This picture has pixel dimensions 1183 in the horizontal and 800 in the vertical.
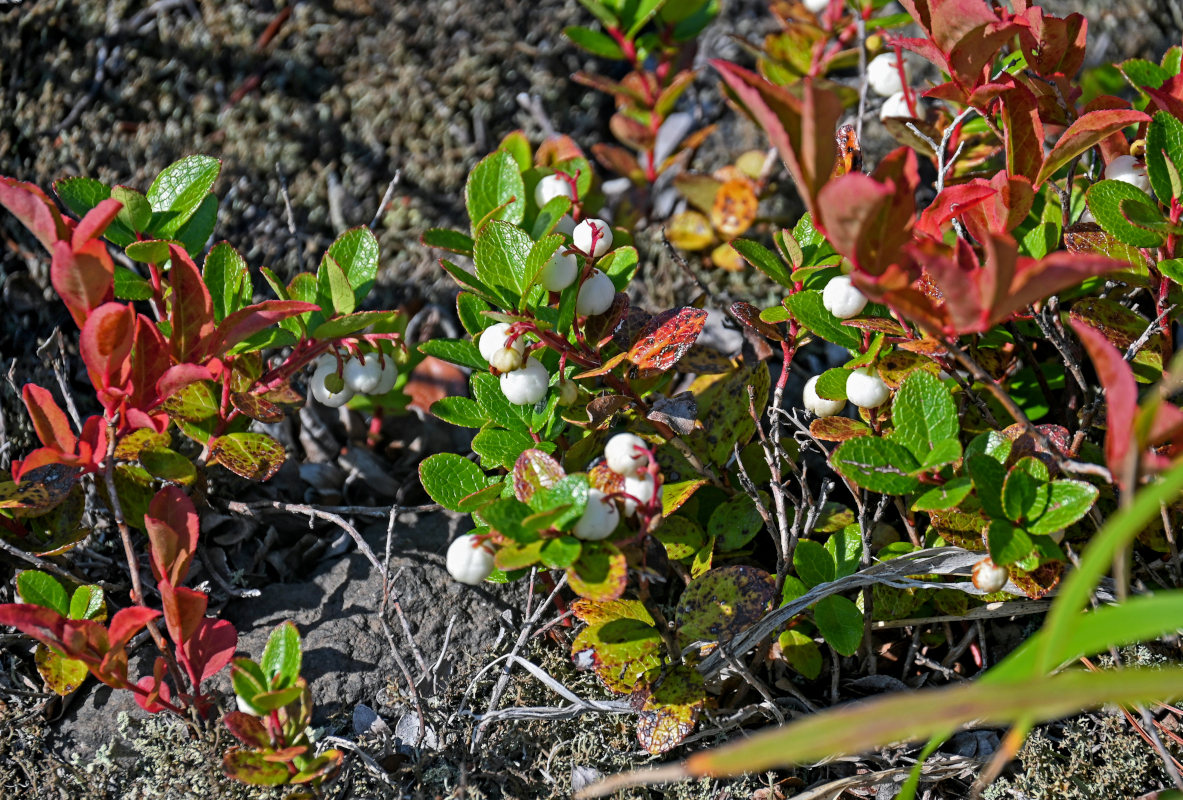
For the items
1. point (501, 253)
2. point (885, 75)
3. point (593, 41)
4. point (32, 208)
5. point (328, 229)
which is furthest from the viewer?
point (328, 229)

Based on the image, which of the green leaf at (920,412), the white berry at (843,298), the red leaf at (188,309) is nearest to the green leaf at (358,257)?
the red leaf at (188,309)

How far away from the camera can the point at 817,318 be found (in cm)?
114

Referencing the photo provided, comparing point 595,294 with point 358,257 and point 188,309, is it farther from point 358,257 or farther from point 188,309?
point 188,309

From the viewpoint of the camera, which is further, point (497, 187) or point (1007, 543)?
point (497, 187)

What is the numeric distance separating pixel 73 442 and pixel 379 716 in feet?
1.81

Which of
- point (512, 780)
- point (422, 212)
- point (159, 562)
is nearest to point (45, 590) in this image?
point (159, 562)

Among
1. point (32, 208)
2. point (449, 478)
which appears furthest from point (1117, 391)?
point (32, 208)

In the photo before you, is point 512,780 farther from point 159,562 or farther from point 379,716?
point 159,562

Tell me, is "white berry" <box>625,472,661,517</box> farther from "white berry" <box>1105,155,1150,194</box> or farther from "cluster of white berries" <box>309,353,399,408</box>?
"white berry" <box>1105,155,1150,194</box>

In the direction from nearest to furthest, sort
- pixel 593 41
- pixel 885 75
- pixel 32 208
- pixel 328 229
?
pixel 32 208, pixel 885 75, pixel 593 41, pixel 328 229

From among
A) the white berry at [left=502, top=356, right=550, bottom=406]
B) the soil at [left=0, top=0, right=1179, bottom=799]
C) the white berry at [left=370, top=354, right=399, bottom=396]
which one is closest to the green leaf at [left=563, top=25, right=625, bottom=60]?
the soil at [left=0, top=0, right=1179, bottom=799]

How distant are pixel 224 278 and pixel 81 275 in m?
0.24

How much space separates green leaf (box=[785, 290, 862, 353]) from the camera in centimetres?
113

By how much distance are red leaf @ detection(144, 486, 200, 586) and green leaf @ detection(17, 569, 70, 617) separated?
13cm
